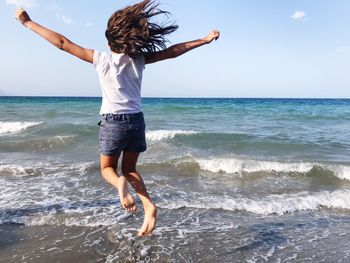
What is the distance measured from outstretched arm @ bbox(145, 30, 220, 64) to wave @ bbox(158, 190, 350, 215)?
10.4 ft

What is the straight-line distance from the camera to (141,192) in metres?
4.02

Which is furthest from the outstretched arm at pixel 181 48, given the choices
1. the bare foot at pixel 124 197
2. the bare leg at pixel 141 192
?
the bare foot at pixel 124 197

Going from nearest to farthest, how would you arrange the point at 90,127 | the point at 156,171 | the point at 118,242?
the point at 118,242 < the point at 156,171 < the point at 90,127

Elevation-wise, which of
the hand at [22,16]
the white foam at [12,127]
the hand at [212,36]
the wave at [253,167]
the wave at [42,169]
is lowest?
the white foam at [12,127]

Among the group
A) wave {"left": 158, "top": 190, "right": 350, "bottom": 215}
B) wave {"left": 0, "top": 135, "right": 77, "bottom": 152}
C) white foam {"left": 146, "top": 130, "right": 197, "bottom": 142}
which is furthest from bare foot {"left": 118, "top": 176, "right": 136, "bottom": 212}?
white foam {"left": 146, "top": 130, "right": 197, "bottom": 142}

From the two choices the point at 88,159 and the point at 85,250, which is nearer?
the point at 85,250

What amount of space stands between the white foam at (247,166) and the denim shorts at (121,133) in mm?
5668

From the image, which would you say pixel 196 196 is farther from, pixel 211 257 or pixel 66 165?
pixel 66 165

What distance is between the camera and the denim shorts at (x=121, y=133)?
11.5 feet

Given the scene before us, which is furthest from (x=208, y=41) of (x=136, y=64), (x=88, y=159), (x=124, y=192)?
(x=88, y=159)

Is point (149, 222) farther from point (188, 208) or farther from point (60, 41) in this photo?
point (188, 208)

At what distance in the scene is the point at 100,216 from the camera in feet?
18.1

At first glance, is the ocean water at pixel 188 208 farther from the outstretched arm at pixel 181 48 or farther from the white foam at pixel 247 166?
the outstretched arm at pixel 181 48

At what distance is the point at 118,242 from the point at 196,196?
8.07 feet
